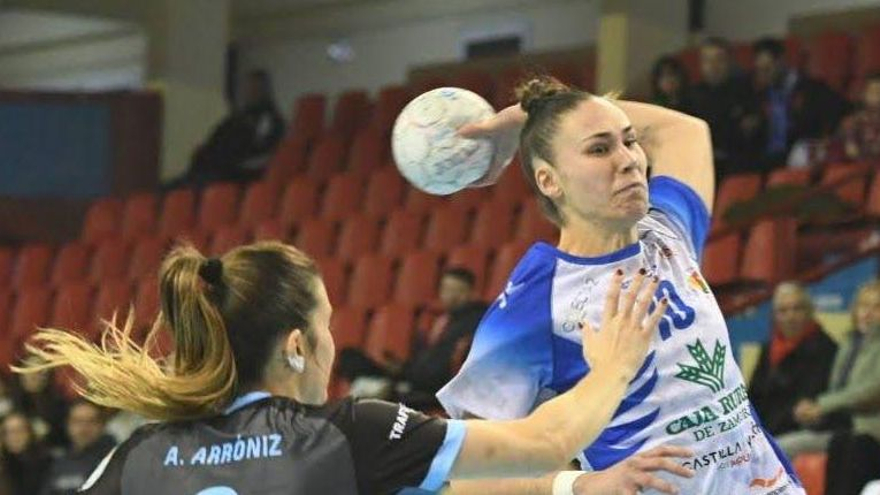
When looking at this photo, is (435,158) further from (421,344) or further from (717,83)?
(717,83)

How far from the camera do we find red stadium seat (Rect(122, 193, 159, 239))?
15273mm

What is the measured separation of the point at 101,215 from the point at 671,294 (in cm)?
1257

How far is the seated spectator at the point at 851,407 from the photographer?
7.07m

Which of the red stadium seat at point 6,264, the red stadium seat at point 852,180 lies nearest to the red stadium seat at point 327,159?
the red stadium seat at point 6,264

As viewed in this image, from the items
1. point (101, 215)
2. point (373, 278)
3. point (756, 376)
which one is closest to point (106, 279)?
point (101, 215)

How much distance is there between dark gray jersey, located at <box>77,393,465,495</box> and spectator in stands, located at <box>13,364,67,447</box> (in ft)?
25.9

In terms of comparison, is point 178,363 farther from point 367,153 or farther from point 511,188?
point 367,153

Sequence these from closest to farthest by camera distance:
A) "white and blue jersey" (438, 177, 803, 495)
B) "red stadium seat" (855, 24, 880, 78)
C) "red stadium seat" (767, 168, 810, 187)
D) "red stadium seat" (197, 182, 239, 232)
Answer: "white and blue jersey" (438, 177, 803, 495)
"red stadium seat" (767, 168, 810, 187)
"red stadium seat" (855, 24, 880, 78)
"red stadium seat" (197, 182, 239, 232)

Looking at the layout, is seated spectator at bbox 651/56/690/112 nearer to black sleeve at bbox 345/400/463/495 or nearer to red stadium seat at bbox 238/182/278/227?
red stadium seat at bbox 238/182/278/227

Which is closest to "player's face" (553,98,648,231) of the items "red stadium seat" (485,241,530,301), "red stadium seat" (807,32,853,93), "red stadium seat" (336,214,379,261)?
"red stadium seat" (485,241,530,301)

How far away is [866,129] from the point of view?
34.2 feet

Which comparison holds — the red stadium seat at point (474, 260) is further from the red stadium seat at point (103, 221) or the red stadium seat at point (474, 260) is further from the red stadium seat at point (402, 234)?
the red stadium seat at point (103, 221)

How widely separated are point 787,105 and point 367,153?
4.29 metres

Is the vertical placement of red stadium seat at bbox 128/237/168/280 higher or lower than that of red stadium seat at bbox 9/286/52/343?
higher
